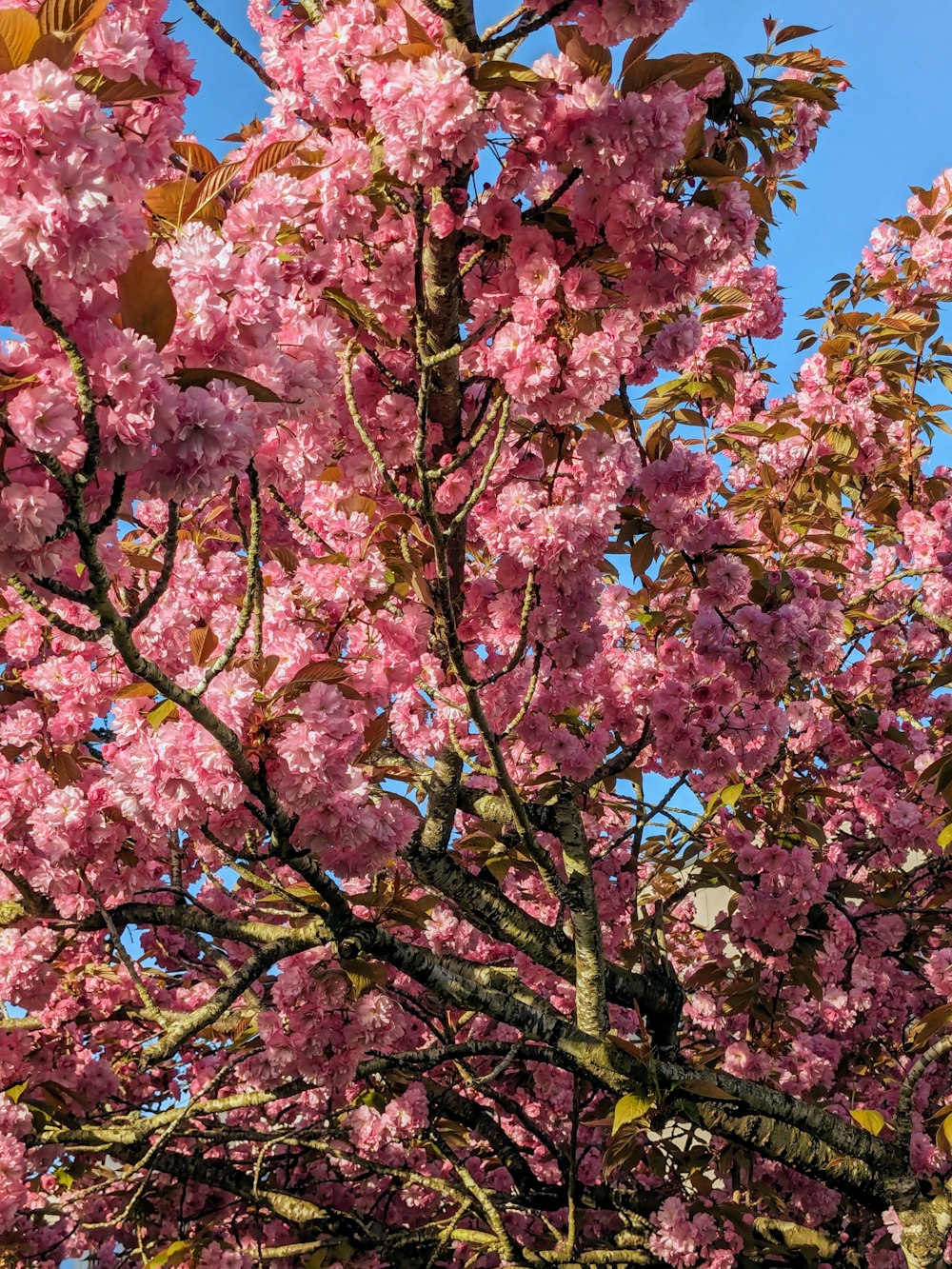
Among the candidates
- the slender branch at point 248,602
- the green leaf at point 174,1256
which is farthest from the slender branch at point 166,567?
the green leaf at point 174,1256

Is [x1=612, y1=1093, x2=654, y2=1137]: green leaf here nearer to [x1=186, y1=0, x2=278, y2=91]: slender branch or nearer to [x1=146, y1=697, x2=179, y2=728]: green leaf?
[x1=146, y1=697, x2=179, y2=728]: green leaf

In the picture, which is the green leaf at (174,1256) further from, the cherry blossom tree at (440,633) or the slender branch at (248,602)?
the slender branch at (248,602)

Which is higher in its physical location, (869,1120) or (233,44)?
(233,44)

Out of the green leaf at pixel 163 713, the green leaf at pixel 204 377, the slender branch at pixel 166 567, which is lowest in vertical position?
the slender branch at pixel 166 567

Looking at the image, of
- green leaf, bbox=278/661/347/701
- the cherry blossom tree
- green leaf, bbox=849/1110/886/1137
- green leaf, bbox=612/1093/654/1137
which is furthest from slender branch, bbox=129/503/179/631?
green leaf, bbox=849/1110/886/1137

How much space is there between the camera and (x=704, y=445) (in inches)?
149

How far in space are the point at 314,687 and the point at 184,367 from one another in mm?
774

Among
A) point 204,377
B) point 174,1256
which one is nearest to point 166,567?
point 204,377

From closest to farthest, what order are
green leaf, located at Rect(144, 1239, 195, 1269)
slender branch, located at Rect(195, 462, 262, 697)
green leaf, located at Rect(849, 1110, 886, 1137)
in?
1. slender branch, located at Rect(195, 462, 262, 697)
2. green leaf, located at Rect(849, 1110, 886, 1137)
3. green leaf, located at Rect(144, 1239, 195, 1269)

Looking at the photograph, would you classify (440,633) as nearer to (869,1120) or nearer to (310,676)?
(310,676)

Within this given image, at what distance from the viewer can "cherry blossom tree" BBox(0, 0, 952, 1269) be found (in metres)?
1.84

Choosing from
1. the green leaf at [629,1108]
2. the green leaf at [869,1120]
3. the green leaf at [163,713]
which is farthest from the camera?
the green leaf at [869,1120]

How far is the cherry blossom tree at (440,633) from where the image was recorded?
1839 mm

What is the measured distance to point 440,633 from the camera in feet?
9.77
